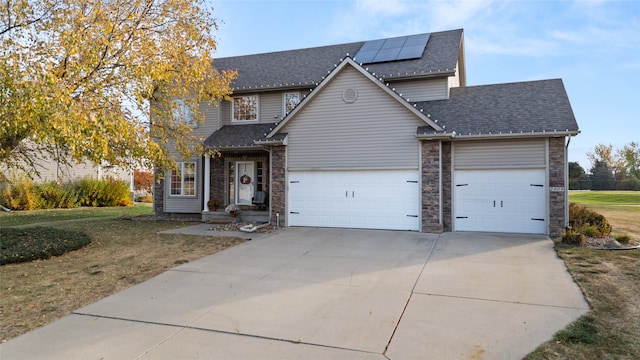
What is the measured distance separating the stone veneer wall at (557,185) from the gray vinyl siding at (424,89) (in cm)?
421

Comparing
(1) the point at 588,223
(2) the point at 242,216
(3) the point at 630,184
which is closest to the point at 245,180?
(2) the point at 242,216

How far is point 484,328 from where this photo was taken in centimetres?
450

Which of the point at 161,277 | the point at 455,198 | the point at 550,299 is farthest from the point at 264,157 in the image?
the point at 550,299

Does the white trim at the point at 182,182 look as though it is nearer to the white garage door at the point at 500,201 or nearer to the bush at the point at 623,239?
the white garage door at the point at 500,201

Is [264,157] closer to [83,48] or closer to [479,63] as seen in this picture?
[83,48]

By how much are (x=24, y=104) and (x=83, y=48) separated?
2.37 metres

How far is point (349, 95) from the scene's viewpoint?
12695 millimetres

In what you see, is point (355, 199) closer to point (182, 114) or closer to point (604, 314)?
point (182, 114)

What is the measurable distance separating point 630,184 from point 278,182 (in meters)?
46.1

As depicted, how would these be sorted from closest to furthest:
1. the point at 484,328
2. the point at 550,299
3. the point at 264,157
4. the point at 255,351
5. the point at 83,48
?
the point at 255,351 < the point at 484,328 < the point at 550,299 < the point at 83,48 < the point at 264,157

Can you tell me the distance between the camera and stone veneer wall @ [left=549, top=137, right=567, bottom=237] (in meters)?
11.2

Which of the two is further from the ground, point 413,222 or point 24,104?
point 24,104

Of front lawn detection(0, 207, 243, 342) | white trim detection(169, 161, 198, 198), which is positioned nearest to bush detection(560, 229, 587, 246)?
front lawn detection(0, 207, 243, 342)

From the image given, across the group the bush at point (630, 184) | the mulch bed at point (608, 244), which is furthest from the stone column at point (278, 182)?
the bush at point (630, 184)
